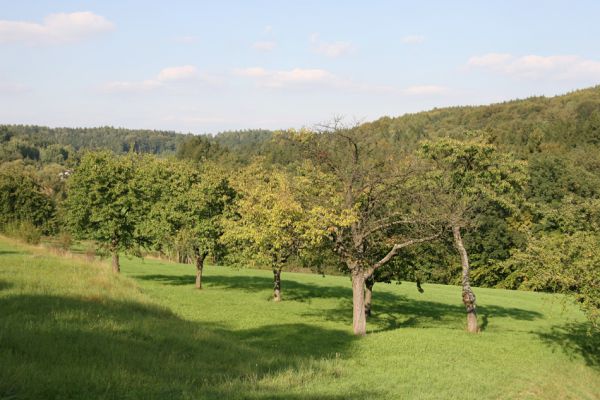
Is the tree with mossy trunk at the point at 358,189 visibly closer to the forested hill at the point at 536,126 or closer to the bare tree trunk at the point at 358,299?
the bare tree trunk at the point at 358,299

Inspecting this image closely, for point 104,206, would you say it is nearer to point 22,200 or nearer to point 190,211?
point 190,211

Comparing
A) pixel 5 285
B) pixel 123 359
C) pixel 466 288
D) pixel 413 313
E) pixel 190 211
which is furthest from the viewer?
pixel 190 211

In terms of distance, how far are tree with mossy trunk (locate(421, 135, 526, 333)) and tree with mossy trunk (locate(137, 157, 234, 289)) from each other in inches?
703

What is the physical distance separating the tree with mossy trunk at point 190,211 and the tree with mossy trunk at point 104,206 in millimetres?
1426

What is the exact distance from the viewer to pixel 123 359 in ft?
43.0

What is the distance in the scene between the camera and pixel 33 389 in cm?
995

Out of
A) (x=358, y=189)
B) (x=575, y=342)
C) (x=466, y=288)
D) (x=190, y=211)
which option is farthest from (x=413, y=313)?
(x=190, y=211)

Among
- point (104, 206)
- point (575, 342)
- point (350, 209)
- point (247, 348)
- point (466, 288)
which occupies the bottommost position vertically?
point (575, 342)

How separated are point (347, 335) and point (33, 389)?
18.5 metres

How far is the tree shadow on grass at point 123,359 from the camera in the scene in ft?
35.5

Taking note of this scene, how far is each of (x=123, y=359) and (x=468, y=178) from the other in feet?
77.8

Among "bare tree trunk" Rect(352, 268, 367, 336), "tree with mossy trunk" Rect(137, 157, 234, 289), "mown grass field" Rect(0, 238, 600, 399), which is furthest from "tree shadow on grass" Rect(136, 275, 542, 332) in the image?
"tree with mossy trunk" Rect(137, 157, 234, 289)

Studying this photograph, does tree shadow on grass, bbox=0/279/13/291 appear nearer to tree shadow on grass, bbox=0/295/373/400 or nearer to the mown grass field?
the mown grass field

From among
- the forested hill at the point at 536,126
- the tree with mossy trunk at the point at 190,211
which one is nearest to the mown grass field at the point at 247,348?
the tree with mossy trunk at the point at 190,211
